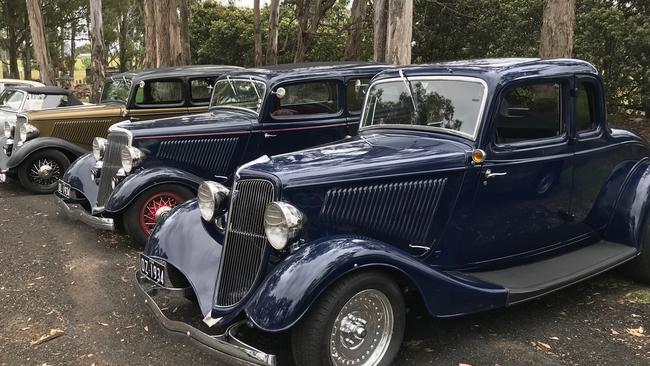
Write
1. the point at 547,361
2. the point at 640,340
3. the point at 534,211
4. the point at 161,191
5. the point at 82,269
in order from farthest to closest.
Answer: the point at 161,191, the point at 82,269, the point at 534,211, the point at 640,340, the point at 547,361

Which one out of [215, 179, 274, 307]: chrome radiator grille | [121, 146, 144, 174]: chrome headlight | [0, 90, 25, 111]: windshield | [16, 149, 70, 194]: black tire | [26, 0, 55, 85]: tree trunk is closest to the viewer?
[215, 179, 274, 307]: chrome radiator grille

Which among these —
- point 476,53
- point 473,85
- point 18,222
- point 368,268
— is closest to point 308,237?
point 368,268

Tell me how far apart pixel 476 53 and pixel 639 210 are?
12.8m

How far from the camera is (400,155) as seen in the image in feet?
12.1

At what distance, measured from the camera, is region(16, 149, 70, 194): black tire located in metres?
8.52

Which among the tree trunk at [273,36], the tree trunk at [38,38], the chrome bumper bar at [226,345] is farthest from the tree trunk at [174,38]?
the chrome bumper bar at [226,345]

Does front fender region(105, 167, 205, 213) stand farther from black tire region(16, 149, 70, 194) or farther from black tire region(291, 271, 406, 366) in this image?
black tire region(16, 149, 70, 194)

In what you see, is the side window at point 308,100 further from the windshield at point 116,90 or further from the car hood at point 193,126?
the windshield at point 116,90

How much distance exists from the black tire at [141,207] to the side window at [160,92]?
2.98 m

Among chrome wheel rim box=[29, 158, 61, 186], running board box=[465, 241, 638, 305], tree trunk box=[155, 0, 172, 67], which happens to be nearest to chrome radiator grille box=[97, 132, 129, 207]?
chrome wheel rim box=[29, 158, 61, 186]

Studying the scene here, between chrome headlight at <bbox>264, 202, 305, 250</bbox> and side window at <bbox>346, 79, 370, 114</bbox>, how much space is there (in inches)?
147

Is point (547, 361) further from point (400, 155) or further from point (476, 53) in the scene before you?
point (476, 53)

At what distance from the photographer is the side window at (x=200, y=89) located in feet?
28.0

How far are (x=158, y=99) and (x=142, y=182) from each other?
3.17m
